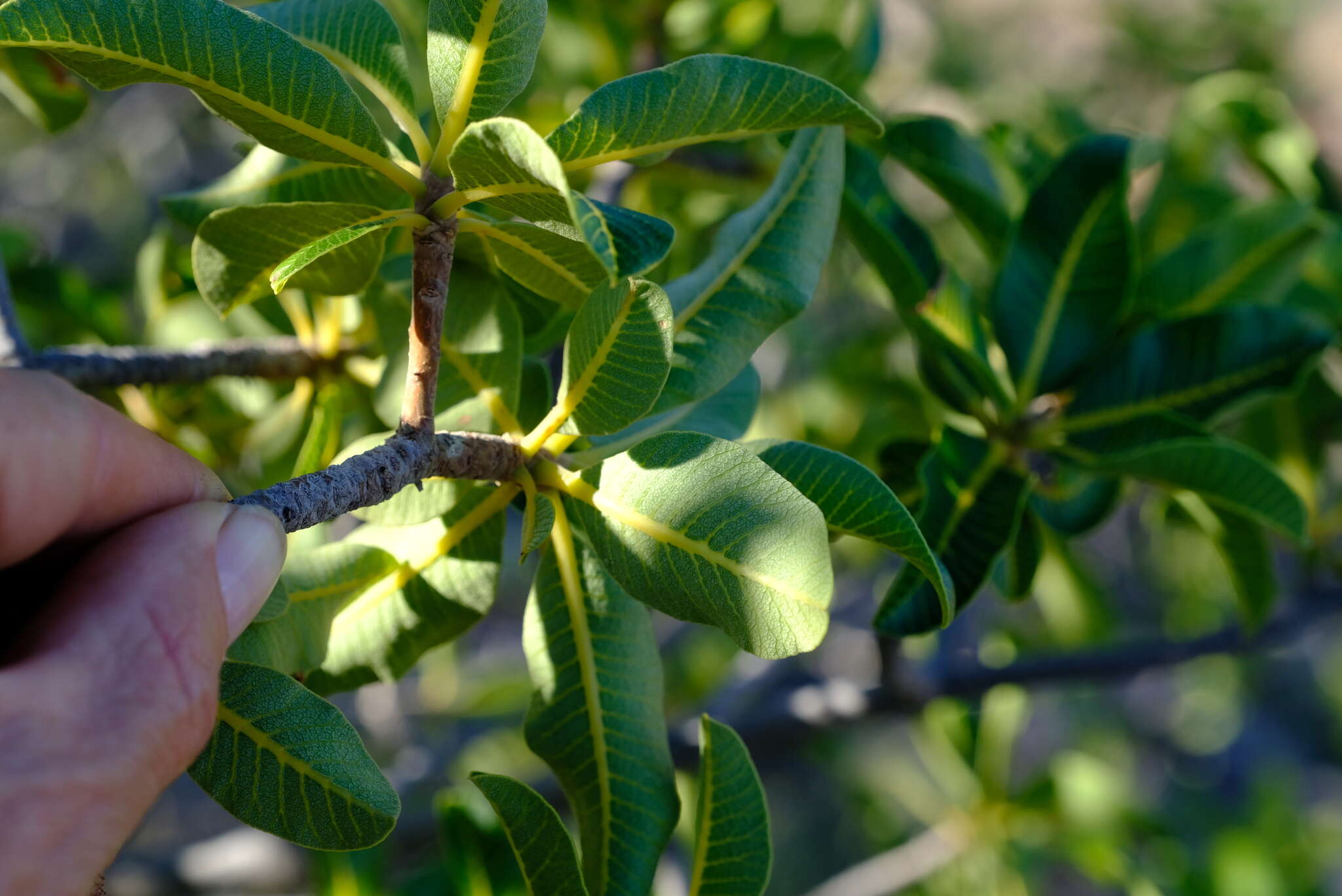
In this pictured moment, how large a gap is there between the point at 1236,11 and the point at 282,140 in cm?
370

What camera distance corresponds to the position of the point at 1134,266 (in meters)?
0.89

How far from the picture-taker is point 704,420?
72cm

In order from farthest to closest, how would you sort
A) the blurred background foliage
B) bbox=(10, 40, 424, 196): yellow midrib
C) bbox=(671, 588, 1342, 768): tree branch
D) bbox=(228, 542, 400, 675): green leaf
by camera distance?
bbox=(671, 588, 1342, 768): tree branch
the blurred background foliage
bbox=(228, 542, 400, 675): green leaf
bbox=(10, 40, 424, 196): yellow midrib

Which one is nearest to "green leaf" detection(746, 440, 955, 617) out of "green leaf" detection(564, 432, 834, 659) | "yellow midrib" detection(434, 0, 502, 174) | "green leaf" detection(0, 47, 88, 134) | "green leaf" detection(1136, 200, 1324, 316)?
"green leaf" detection(564, 432, 834, 659)

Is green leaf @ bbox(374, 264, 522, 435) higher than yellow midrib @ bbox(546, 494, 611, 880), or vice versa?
green leaf @ bbox(374, 264, 522, 435)

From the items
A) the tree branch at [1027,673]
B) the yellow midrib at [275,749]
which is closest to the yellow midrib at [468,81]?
the yellow midrib at [275,749]

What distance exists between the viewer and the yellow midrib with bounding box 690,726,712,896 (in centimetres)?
65

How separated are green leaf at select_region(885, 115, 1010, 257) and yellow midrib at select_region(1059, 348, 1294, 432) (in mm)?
214

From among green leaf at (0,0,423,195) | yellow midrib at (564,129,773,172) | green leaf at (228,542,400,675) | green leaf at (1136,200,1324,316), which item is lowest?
green leaf at (1136,200,1324,316)

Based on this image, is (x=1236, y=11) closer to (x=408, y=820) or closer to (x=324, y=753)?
(x=408, y=820)

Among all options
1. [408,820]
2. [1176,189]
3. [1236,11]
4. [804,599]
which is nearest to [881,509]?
[804,599]

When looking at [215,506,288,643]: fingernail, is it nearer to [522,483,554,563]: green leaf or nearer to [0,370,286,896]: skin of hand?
[0,370,286,896]: skin of hand

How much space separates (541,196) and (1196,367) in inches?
27.3

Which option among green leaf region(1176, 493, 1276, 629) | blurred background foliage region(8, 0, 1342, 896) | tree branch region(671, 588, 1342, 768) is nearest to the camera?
green leaf region(1176, 493, 1276, 629)
